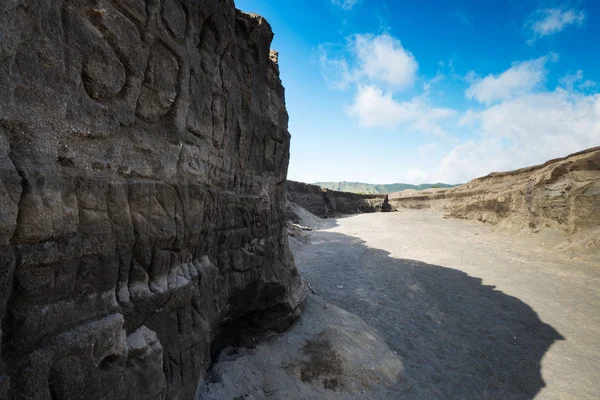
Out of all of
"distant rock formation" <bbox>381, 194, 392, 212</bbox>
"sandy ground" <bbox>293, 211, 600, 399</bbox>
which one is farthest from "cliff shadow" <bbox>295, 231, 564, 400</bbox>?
"distant rock formation" <bbox>381, 194, 392, 212</bbox>

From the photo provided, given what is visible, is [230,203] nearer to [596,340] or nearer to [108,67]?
[108,67]

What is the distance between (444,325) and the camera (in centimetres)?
758

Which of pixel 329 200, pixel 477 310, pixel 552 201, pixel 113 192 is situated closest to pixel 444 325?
pixel 477 310

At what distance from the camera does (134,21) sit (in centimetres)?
288

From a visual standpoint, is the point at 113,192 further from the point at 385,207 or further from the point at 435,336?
the point at 385,207

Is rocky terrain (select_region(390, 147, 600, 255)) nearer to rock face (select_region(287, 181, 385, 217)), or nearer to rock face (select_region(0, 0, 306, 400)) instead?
rock face (select_region(287, 181, 385, 217))

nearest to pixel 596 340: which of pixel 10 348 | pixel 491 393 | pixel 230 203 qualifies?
pixel 491 393

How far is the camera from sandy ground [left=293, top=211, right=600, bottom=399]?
548cm

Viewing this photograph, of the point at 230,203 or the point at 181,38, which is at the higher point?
the point at 181,38

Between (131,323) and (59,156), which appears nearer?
(59,156)

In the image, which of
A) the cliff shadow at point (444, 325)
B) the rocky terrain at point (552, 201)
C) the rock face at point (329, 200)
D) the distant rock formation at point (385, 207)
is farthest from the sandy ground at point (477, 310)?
the distant rock formation at point (385, 207)

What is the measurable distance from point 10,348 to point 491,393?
7160 mm

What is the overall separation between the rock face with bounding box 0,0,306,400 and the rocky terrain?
663 inches

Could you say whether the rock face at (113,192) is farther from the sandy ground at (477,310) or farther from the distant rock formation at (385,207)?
the distant rock formation at (385,207)
